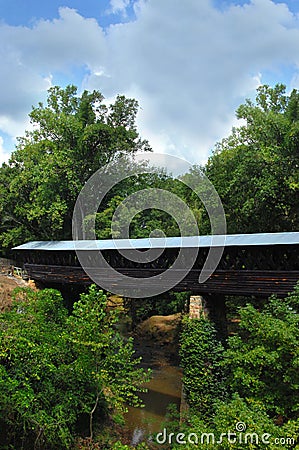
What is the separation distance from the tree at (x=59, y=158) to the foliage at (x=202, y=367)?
1105 centimetres

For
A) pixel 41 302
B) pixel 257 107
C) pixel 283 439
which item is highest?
pixel 257 107

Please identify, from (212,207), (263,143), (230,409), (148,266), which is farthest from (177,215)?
(230,409)

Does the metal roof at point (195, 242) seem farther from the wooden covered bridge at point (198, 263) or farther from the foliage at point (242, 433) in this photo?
the foliage at point (242, 433)

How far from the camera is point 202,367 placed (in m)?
10.1

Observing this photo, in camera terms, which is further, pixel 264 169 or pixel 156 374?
pixel 264 169

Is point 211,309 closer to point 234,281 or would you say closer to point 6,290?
point 234,281

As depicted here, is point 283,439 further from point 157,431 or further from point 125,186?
point 125,186

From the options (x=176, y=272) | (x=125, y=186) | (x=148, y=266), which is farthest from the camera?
(x=125, y=186)

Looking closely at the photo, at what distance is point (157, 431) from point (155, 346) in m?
8.22

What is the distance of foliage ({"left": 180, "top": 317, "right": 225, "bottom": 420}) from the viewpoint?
9.80m

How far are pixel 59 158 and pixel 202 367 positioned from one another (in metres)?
13.2

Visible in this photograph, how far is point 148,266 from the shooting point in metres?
13.3

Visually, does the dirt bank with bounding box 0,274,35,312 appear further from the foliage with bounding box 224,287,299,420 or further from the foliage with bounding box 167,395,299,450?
the foliage with bounding box 167,395,299,450

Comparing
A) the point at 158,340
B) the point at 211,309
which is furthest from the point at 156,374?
the point at 211,309
